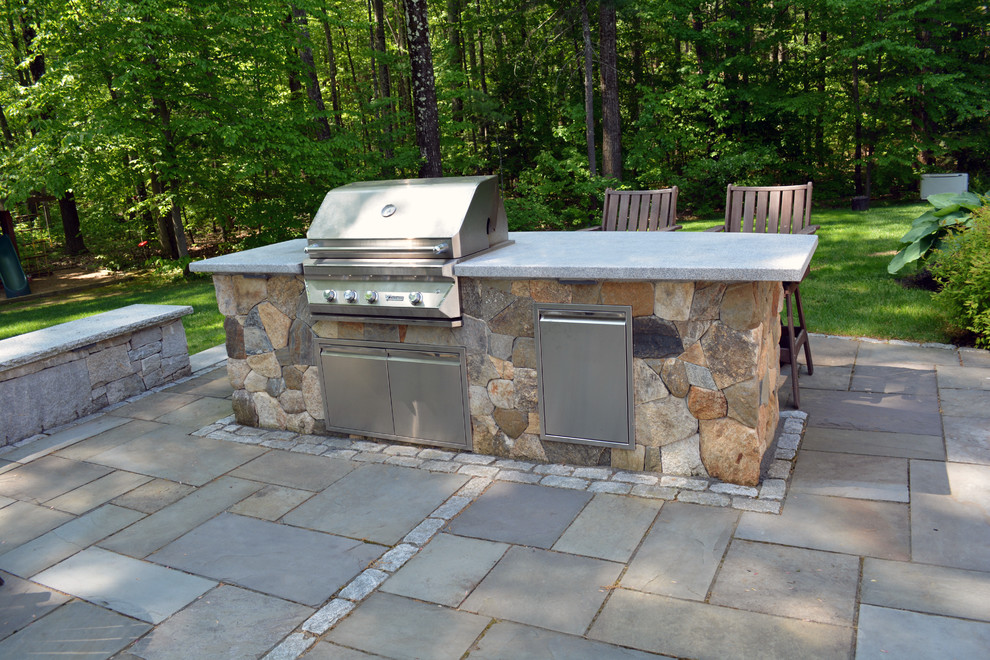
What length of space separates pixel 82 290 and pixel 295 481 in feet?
33.5

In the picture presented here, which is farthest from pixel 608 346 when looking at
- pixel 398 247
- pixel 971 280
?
pixel 971 280

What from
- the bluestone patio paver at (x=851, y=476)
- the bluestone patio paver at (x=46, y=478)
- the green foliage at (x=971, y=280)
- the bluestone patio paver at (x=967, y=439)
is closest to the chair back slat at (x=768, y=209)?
the green foliage at (x=971, y=280)

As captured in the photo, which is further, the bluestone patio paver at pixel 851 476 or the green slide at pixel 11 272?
the green slide at pixel 11 272

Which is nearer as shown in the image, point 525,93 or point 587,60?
point 587,60

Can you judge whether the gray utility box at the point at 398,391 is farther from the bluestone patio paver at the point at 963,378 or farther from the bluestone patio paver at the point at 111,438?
the bluestone patio paver at the point at 963,378

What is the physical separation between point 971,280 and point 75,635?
19.0 feet

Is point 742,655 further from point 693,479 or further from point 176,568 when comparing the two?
point 176,568

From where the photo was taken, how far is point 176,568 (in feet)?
10.4

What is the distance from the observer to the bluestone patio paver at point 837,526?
9.56ft

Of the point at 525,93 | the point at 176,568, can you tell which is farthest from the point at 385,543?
the point at 525,93

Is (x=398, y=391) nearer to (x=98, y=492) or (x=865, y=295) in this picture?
(x=98, y=492)

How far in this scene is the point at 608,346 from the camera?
11.7 ft

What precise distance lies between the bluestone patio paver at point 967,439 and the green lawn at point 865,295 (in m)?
1.70

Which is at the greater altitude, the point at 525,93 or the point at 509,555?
the point at 525,93
